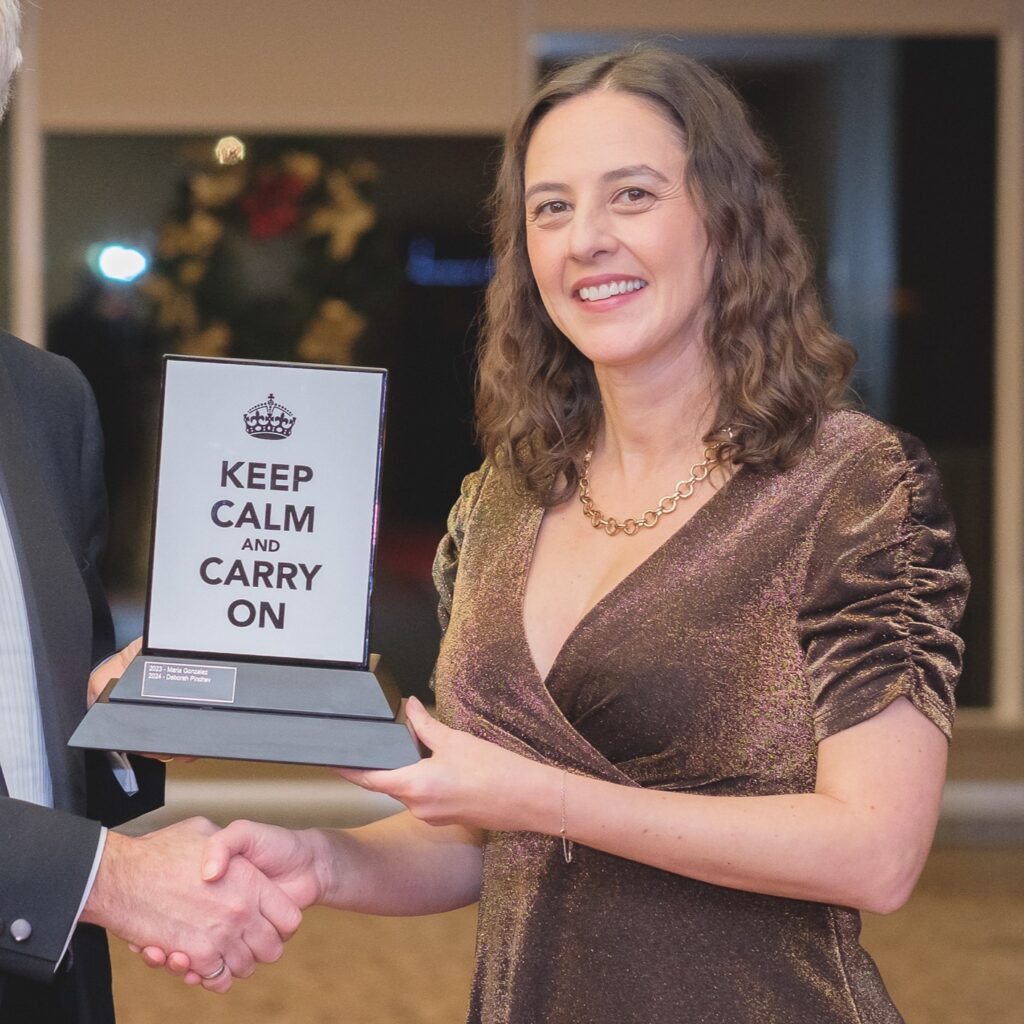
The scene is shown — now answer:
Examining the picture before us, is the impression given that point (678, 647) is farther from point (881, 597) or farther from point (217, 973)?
point (217, 973)

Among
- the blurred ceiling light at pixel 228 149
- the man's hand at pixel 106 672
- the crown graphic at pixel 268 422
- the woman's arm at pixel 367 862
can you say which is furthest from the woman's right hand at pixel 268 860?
the blurred ceiling light at pixel 228 149

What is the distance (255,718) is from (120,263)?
13.1 feet

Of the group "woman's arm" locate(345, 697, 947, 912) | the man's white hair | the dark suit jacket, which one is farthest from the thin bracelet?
the man's white hair

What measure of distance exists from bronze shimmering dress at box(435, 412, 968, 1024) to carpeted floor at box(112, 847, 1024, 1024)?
7.15 ft

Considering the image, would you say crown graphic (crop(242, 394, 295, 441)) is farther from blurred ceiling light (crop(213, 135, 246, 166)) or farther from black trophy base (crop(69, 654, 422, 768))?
blurred ceiling light (crop(213, 135, 246, 166))

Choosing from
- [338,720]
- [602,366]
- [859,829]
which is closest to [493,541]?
[602,366]

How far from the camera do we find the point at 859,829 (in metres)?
1.43

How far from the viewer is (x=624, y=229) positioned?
1600 millimetres

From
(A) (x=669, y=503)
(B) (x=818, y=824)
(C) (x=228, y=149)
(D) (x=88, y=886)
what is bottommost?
(D) (x=88, y=886)

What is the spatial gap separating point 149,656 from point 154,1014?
2.49m

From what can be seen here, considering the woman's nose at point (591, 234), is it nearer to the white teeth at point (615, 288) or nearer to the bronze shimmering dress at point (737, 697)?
the white teeth at point (615, 288)

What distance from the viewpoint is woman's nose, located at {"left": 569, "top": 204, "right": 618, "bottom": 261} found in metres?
1.59

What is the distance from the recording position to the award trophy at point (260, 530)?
1480mm

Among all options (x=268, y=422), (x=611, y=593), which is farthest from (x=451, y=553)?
(x=268, y=422)
